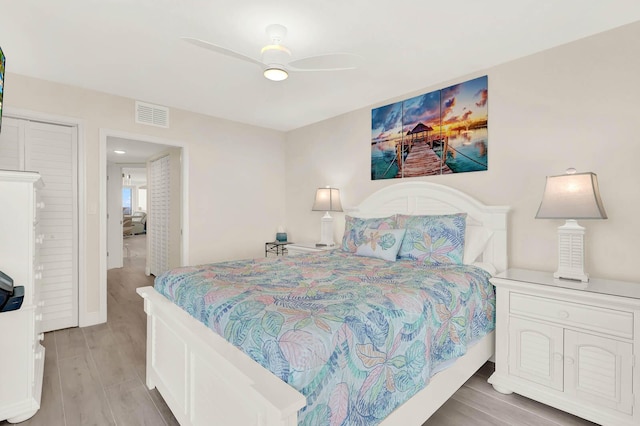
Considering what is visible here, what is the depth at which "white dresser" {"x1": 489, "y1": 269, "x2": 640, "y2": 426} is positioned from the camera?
1760 mm

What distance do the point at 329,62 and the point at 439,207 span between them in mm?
1735

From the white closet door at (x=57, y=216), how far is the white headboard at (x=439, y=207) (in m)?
3.09

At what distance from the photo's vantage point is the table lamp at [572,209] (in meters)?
2.01

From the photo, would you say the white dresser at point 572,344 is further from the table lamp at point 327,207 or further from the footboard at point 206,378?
the table lamp at point 327,207

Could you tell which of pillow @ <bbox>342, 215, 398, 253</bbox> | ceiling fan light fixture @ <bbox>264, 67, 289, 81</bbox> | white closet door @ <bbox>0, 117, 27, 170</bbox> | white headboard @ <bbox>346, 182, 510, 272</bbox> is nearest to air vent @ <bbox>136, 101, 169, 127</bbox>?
white closet door @ <bbox>0, 117, 27, 170</bbox>

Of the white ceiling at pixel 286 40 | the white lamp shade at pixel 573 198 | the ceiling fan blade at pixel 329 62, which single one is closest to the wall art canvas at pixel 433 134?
the white ceiling at pixel 286 40

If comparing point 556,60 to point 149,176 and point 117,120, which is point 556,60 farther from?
point 149,176

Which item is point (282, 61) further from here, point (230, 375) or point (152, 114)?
point (152, 114)

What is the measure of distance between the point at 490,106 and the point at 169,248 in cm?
472

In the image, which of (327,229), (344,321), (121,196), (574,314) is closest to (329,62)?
(344,321)

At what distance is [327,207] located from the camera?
3.99m

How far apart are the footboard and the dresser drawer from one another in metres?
1.87

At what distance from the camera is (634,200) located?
6.93 feet

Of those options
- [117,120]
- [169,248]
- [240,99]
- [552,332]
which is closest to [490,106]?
[552,332]
